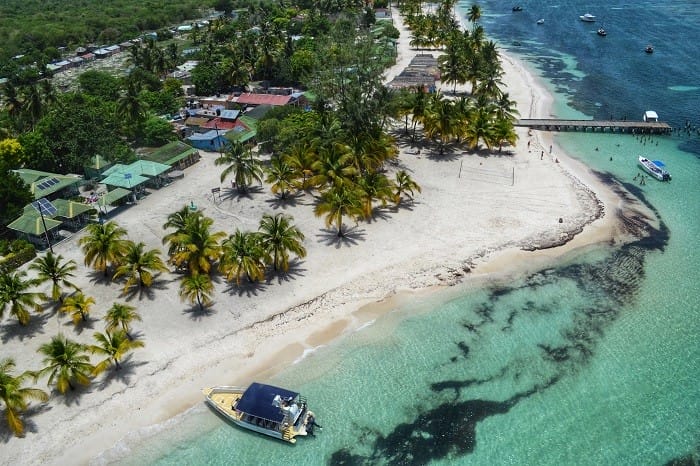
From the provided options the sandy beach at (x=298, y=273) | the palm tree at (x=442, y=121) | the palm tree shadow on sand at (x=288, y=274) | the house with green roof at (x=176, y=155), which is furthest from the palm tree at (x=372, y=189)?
the house with green roof at (x=176, y=155)

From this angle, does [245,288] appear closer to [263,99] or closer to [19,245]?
[19,245]

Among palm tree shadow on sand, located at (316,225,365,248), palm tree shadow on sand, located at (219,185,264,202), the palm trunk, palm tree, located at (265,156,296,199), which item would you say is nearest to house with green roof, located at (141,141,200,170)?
palm tree shadow on sand, located at (219,185,264,202)

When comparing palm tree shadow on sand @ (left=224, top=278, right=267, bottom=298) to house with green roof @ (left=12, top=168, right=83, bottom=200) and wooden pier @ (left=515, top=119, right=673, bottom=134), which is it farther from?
wooden pier @ (left=515, top=119, right=673, bottom=134)

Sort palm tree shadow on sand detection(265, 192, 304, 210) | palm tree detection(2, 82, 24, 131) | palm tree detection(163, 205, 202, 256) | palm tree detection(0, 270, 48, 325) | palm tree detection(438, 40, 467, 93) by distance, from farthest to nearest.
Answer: palm tree detection(438, 40, 467, 93) → palm tree detection(2, 82, 24, 131) → palm tree shadow on sand detection(265, 192, 304, 210) → palm tree detection(163, 205, 202, 256) → palm tree detection(0, 270, 48, 325)

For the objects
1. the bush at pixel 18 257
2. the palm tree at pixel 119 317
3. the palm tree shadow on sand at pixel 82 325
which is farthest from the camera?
the bush at pixel 18 257

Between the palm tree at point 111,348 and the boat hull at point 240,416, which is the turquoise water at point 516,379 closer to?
the boat hull at point 240,416
